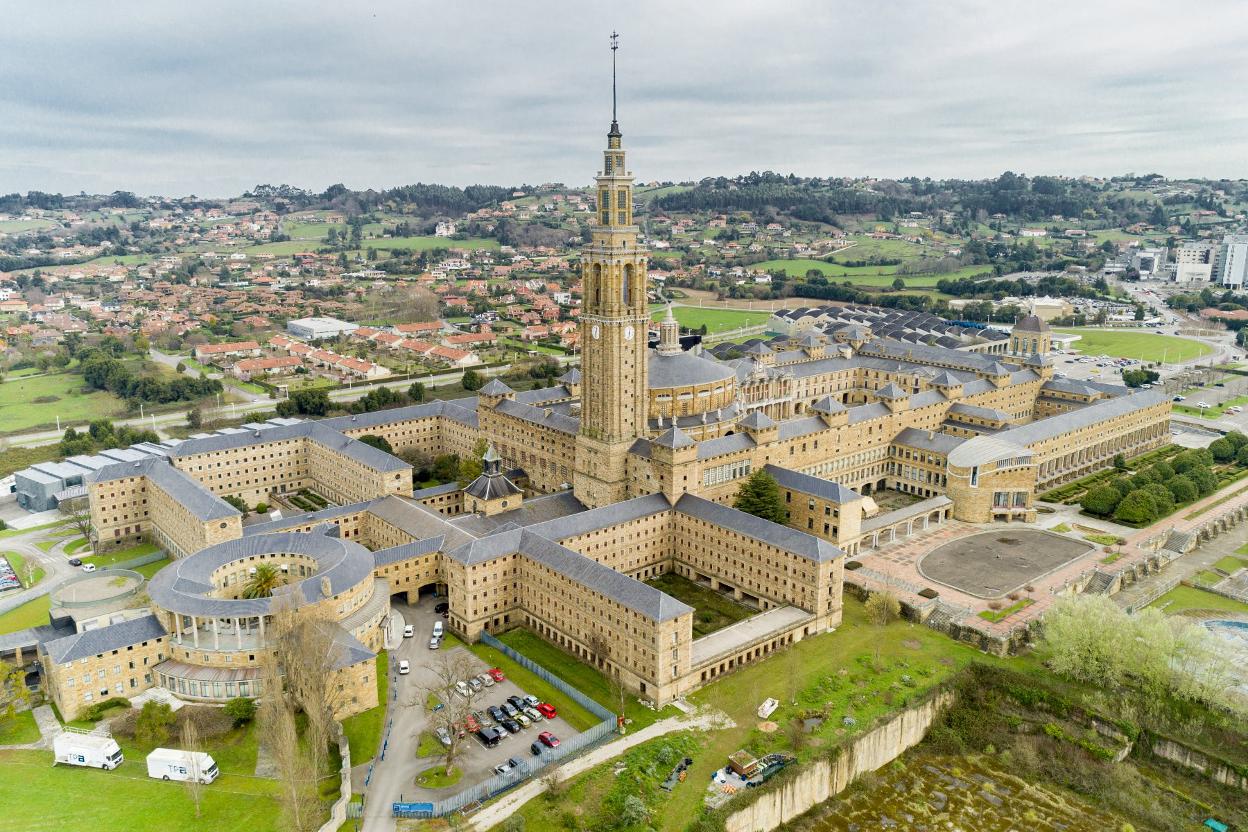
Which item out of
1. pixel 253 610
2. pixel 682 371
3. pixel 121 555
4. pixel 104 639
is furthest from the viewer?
pixel 682 371

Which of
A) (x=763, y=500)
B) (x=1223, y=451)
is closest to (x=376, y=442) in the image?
(x=763, y=500)

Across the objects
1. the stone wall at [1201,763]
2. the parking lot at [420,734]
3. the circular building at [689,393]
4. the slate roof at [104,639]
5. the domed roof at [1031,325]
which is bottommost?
the stone wall at [1201,763]

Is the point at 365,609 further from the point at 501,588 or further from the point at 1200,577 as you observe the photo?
the point at 1200,577

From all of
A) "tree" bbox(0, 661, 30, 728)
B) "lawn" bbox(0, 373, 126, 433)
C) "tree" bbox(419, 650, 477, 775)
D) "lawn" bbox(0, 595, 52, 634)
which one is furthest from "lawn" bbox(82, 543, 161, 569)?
"lawn" bbox(0, 373, 126, 433)

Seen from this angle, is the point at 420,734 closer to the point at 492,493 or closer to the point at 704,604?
the point at 492,493

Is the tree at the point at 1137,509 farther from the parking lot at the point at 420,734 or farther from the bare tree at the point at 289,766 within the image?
the bare tree at the point at 289,766

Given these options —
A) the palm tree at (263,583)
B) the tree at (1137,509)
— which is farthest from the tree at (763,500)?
the palm tree at (263,583)
